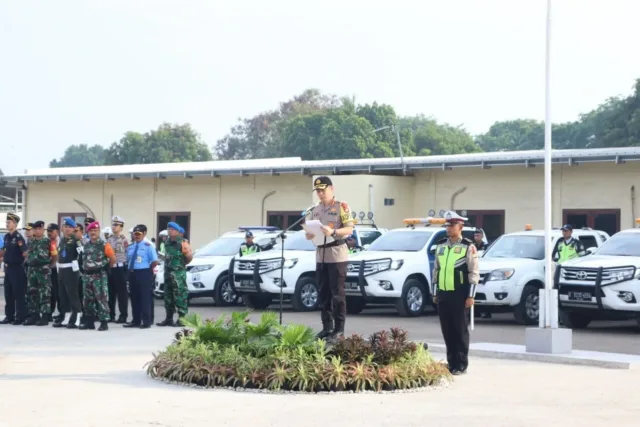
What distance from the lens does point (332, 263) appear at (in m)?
12.8

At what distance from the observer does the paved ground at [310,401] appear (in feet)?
31.2

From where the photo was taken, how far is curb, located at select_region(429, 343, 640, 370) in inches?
532

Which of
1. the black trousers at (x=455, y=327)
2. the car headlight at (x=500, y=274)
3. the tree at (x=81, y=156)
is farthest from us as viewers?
the tree at (x=81, y=156)

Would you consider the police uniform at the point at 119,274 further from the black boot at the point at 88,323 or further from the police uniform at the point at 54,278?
the black boot at the point at 88,323

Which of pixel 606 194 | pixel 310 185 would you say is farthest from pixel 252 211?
pixel 606 194

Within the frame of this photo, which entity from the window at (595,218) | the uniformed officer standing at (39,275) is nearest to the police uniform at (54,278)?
the uniformed officer standing at (39,275)

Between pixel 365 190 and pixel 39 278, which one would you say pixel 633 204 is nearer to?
pixel 365 190

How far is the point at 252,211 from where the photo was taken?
37812mm

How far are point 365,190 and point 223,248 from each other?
23.6 feet

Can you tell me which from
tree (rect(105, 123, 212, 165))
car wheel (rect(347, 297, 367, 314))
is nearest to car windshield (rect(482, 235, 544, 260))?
car wheel (rect(347, 297, 367, 314))

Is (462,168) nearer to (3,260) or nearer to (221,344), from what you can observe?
(3,260)

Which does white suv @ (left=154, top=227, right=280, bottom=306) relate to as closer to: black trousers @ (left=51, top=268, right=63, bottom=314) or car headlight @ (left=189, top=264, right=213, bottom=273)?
car headlight @ (left=189, top=264, right=213, bottom=273)

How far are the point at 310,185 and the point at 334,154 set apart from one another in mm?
41010

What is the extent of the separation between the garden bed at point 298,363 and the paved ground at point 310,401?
0.23 meters
